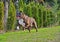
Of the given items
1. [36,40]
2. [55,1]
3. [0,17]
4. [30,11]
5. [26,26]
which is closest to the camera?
[36,40]

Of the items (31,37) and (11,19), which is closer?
(31,37)

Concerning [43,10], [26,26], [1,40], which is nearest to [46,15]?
[43,10]

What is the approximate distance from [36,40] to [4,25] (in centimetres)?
605

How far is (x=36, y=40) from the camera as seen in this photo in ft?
41.4

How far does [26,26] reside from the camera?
17000mm

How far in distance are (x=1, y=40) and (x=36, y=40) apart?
1.79 metres

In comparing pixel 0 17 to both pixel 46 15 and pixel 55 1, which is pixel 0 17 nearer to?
pixel 46 15

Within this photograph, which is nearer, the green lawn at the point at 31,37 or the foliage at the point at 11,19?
the green lawn at the point at 31,37

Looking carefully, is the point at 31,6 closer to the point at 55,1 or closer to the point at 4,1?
the point at 4,1

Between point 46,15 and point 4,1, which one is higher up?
point 4,1

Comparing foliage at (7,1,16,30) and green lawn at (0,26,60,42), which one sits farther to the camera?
foliage at (7,1,16,30)

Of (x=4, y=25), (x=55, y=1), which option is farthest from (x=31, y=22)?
(x=55, y=1)

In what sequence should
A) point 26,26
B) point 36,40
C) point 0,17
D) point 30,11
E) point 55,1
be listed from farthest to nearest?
point 55,1 → point 30,11 → point 0,17 → point 26,26 → point 36,40

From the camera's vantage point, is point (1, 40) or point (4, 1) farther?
point (4, 1)
